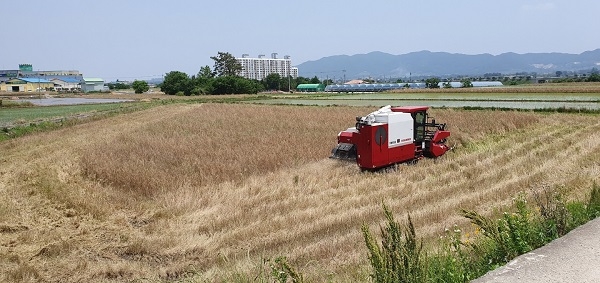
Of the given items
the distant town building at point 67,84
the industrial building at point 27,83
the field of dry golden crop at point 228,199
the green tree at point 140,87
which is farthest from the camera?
the distant town building at point 67,84

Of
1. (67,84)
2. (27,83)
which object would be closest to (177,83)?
(27,83)

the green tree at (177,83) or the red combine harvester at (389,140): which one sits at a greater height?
the green tree at (177,83)

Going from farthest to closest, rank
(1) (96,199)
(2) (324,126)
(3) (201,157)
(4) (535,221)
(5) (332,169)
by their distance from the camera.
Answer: (2) (324,126)
(3) (201,157)
(5) (332,169)
(1) (96,199)
(4) (535,221)

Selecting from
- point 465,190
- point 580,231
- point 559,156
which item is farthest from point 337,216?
point 559,156

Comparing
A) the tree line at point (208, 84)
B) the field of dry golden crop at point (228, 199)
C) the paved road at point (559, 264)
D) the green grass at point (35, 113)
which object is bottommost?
the field of dry golden crop at point (228, 199)

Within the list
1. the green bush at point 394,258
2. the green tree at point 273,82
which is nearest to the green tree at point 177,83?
the green tree at point 273,82

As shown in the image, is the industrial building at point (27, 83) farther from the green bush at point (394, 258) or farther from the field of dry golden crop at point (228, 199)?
A: the green bush at point (394, 258)

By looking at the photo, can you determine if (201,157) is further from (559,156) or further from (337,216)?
Result: (559,156)

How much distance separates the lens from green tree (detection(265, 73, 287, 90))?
12781 centimetres

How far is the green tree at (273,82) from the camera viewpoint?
419ft

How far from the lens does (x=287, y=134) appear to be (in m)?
20.7

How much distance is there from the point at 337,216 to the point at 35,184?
824 centimetres

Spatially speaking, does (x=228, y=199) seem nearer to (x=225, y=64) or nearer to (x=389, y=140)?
(x=389, y=140)

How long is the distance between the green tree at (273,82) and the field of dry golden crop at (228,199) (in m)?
109
